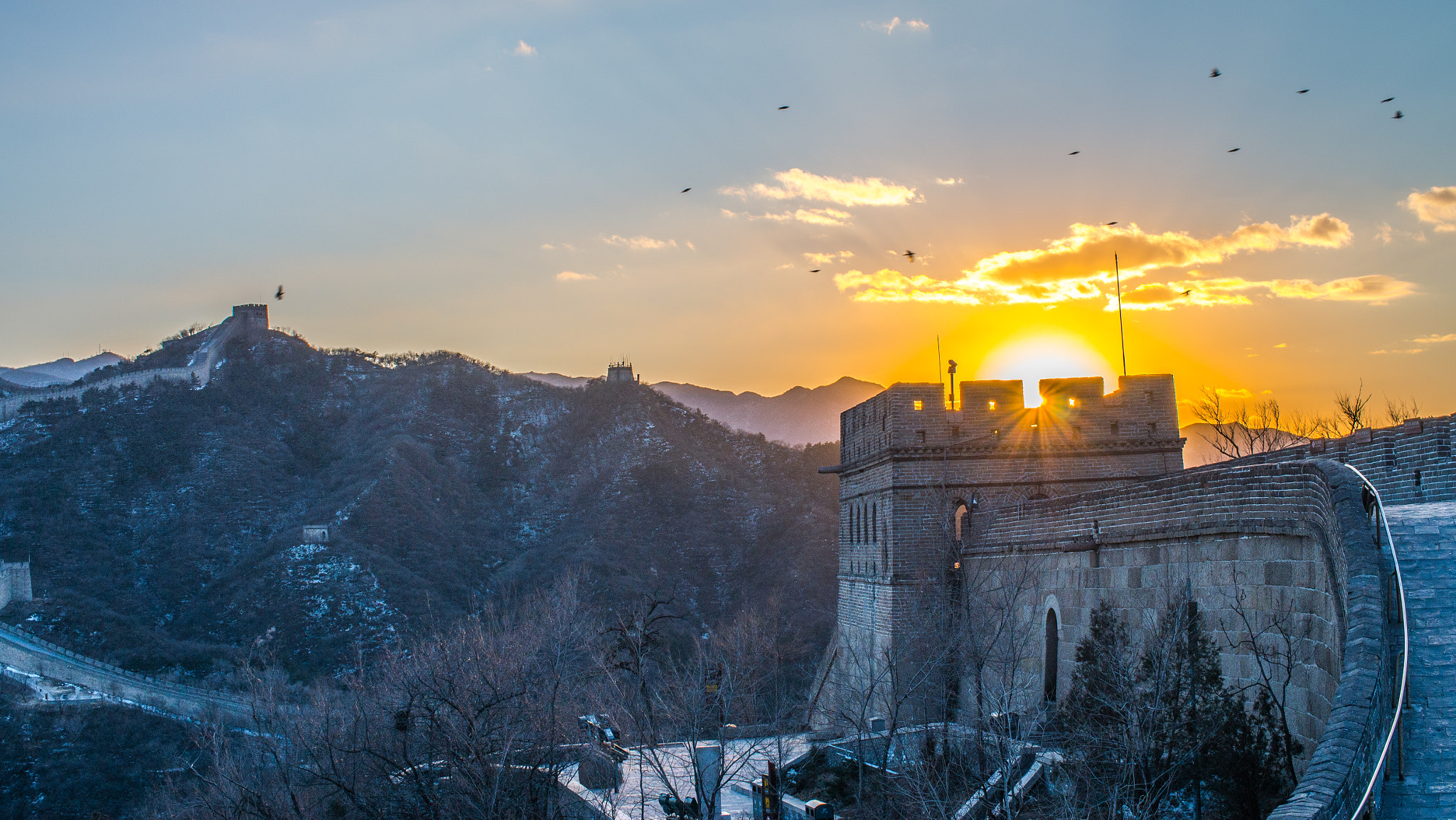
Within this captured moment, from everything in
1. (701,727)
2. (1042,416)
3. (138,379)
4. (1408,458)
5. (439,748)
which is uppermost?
(138,379)

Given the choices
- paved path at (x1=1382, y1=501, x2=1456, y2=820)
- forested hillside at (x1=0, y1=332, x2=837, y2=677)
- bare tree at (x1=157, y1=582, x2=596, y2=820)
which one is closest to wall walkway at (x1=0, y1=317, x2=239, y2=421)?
forested hillside at (x1=0, y1=332, x2=837, y2=677)

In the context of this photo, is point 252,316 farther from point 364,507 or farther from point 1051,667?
point 1051,667

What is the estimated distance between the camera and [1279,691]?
9672 mm

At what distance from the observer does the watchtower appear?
11612cm

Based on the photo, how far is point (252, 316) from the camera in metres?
117

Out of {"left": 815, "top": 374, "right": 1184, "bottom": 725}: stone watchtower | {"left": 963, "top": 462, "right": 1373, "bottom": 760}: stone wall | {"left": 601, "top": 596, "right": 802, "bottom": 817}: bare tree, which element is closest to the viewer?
{"left": 963, "top": 462, "right": 1373, "bottom": 760}: stone wall

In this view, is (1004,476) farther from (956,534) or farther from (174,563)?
(174,563)

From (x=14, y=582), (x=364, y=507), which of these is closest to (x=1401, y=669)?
(x=14, y=582)

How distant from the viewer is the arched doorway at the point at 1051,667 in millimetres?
15766

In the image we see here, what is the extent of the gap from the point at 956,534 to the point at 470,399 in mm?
94565

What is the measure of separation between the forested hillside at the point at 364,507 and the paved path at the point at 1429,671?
5130 centimetres

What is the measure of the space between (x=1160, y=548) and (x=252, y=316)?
386ft

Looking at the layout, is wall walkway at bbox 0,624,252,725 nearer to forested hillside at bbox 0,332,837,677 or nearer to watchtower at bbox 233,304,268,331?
forested hillside at bbox 0,332,837,677

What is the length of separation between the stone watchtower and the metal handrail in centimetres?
1305
